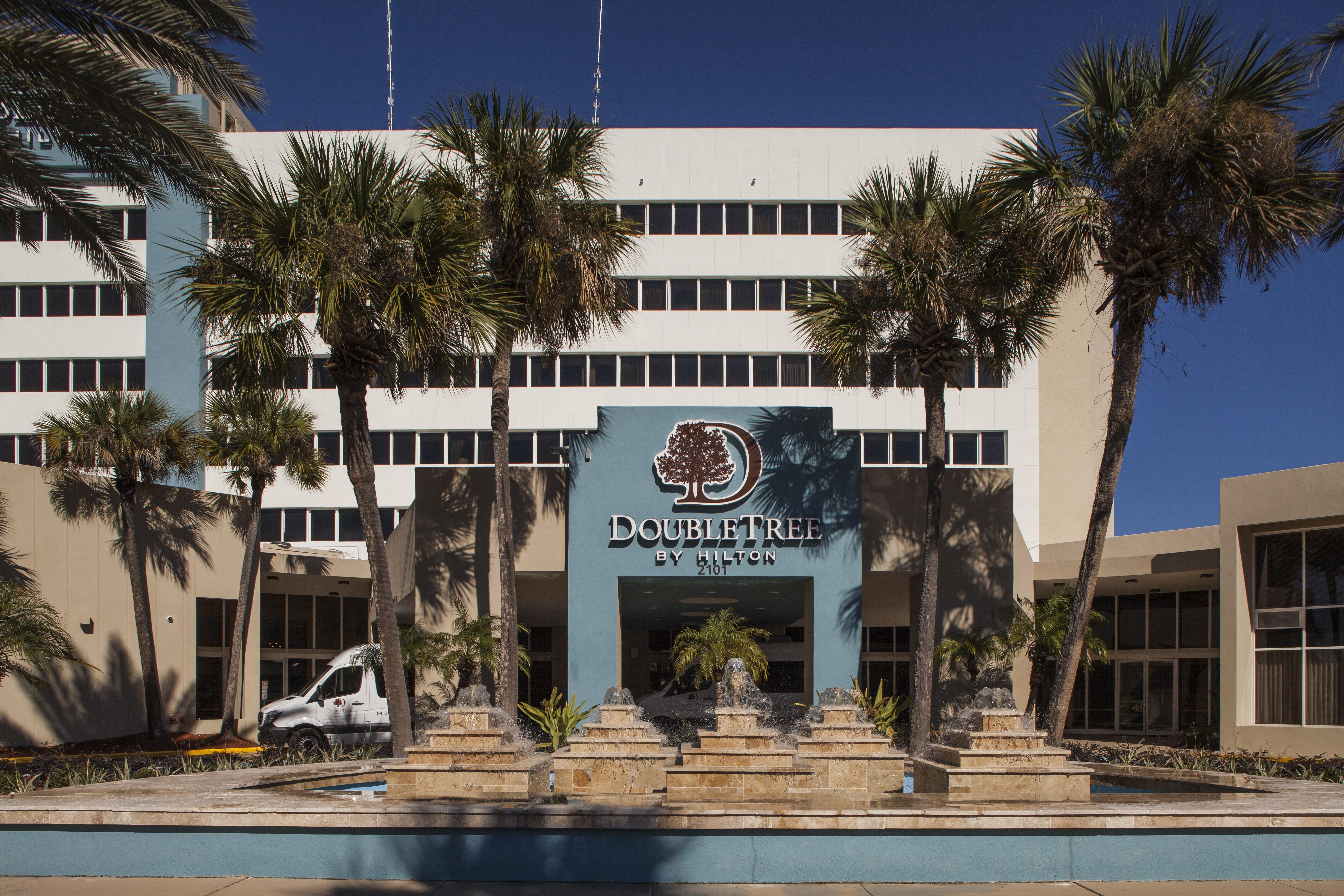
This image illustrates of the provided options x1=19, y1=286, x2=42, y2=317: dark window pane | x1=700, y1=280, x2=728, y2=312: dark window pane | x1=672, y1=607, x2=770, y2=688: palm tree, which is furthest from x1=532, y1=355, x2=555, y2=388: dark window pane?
x1=19, y1=286, x2=42, y2=317: dark window pane

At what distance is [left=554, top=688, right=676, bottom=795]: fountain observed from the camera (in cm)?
1039

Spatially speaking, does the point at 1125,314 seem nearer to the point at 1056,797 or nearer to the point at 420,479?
the point at 1056,797

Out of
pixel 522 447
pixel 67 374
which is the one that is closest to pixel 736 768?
pixel 522 447

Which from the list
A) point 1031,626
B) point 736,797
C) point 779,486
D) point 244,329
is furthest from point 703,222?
point 736,797

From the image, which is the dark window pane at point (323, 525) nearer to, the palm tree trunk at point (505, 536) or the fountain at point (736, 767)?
the palm tree trunk at point (505, 536)

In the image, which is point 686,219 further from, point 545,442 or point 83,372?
point 83,372

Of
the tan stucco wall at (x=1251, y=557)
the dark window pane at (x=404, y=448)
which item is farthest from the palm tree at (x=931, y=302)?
the dark window pane at (x=404, y=448)

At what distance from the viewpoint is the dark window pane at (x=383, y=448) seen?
3262 centimetres

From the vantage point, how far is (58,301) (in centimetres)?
3341

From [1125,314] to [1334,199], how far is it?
11.5ft

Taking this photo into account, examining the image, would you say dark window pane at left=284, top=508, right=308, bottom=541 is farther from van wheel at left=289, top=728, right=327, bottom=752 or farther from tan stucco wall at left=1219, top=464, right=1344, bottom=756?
tan stucco wall at left=1219, top=464, right=1344, bottom=756

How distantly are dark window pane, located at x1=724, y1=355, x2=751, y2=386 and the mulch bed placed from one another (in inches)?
674

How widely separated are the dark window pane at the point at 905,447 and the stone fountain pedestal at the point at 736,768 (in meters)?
22.9

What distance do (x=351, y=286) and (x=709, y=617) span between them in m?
14.0
